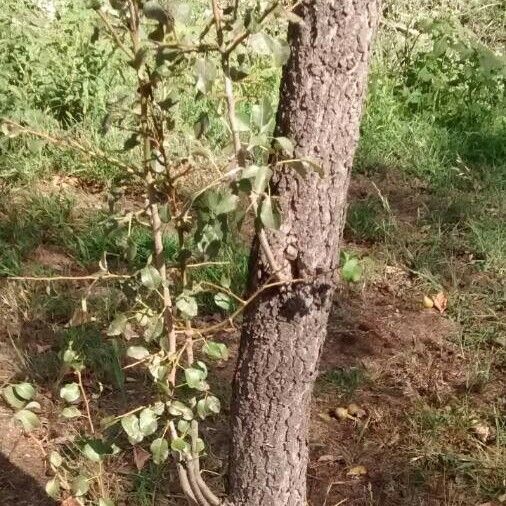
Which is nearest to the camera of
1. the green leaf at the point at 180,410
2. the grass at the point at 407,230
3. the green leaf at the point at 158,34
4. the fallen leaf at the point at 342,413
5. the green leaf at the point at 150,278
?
the green leaf at the point at 158,34

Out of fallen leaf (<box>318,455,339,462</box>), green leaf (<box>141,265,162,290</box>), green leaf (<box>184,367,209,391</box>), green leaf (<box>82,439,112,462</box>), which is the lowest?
fallen leaf (<box>318,455,339,462</box>)

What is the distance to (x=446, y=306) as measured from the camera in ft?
13.6

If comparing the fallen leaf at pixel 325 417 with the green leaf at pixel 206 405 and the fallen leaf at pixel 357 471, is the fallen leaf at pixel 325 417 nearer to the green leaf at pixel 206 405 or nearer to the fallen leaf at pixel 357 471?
the fallen leaf at pixel 357 471

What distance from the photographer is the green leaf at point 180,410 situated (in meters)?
2.08

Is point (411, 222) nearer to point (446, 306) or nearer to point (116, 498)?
point (446, 306)

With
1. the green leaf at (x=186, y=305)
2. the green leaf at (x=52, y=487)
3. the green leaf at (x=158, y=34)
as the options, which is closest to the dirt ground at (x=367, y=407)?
the green leaf at (x=52, y=487)

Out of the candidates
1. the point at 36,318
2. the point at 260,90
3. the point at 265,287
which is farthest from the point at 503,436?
the point at 260,90

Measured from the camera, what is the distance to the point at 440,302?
413 cm

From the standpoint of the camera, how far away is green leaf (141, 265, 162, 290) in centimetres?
197

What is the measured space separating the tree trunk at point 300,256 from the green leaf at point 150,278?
336 mm

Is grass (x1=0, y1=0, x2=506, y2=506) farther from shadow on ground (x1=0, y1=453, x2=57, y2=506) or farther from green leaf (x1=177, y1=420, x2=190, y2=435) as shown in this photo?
green leaf (x1=177, y1=420, x2=190, y2=435)

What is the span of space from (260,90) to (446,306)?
2107 mm

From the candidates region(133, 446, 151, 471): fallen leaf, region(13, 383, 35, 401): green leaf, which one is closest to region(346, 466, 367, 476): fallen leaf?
region(133, 446, 151, 471): fallen leaf

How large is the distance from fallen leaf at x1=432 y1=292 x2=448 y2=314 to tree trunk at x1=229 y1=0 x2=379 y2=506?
5.76 feet
